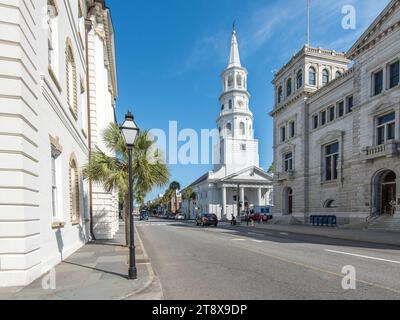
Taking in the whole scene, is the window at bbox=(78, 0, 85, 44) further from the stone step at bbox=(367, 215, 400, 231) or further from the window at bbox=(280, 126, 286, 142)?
the window at bbox=(280, 126, 286, 142)

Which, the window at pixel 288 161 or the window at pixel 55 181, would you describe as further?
the window at pixel 288 161

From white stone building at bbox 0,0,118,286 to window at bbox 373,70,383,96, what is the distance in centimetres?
2431

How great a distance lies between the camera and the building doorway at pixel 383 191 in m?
24.5

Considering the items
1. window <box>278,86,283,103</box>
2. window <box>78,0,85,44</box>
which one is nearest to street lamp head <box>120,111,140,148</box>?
window <box>78,0,85,44</box>

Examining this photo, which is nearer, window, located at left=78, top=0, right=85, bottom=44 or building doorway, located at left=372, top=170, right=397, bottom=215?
window, located at left=78, top=0, right=85, bottom=44

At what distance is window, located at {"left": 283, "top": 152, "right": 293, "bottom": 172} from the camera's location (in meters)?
40.3

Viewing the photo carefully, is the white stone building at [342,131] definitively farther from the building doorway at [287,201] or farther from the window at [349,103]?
the building doorway at [287,201]

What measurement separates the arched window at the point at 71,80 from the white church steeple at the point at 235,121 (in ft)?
184

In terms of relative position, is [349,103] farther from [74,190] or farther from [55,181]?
[55,181]

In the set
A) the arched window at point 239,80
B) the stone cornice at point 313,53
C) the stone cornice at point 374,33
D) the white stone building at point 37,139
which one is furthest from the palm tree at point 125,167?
the arched window at point 239,80

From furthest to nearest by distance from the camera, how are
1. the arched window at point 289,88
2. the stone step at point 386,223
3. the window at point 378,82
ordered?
1. the arched window at point 289,88
2. the window at point 378,82
3. the stone step at point 386,223

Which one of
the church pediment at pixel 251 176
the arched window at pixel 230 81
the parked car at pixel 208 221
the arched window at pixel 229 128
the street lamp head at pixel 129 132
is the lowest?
the parked car at pixel 208 221

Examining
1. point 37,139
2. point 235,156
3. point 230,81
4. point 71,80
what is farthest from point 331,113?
point 230,81

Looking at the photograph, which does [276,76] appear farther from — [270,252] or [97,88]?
[270,252]
